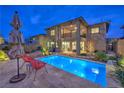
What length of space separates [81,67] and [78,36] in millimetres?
1335

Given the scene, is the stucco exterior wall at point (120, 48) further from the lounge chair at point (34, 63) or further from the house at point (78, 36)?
the lounge chair at point (34, 63)

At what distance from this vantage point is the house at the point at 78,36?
4.76 meters

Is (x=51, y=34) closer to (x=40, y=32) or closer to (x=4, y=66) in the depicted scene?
(x=40, y=32)

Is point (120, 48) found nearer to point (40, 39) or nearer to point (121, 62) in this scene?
point (121, 62)

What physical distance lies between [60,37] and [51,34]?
45cm

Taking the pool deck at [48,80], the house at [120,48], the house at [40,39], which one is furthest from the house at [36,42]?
the house at [120,48]

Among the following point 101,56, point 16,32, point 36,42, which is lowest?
point 101,56

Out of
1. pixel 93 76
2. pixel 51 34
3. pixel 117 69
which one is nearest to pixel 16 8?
pixel 51 34

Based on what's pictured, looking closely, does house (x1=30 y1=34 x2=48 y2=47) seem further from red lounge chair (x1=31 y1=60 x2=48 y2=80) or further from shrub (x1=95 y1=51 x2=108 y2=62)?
shrub (x1=95 y1=51 x2=108 y2=62)

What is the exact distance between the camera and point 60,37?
525 centimetres

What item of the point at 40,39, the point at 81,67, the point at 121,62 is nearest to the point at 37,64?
the point at 40,39

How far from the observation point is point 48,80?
157 inches

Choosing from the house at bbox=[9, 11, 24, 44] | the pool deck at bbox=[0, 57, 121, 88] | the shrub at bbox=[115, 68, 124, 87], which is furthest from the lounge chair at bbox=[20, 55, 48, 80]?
the shrub at bbox=[115, 68, 124, 87]

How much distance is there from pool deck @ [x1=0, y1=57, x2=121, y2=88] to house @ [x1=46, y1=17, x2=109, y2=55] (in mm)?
1120
